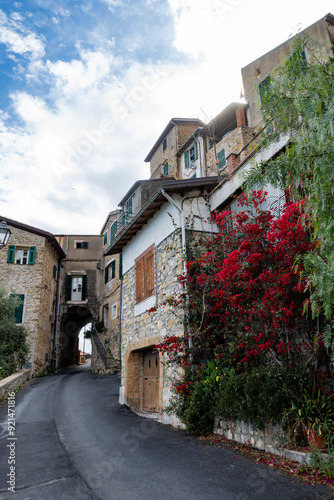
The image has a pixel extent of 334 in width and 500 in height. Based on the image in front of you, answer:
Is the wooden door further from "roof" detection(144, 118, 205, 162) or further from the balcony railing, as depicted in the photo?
"roof" detection(144, 118, 205, 162)

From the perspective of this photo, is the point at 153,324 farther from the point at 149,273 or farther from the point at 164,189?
the point at 164,189

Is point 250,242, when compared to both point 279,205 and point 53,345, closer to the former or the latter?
point 279,205

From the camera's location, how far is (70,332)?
92.6 feet

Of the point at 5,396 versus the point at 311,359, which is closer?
the point at 311,359

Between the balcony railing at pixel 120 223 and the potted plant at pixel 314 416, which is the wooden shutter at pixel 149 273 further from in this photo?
the balcony railing at pixel 120 223

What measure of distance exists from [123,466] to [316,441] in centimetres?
262

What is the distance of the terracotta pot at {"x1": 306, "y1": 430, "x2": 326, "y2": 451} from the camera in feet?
14.8

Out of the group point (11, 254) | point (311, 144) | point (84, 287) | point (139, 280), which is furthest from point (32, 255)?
point (311, 144)

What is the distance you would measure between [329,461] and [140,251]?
7.52m

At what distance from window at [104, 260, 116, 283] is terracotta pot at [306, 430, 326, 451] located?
18.9 m

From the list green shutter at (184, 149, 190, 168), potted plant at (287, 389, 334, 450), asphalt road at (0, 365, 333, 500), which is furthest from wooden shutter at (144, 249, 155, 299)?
green shutter at (184, 149, 190, 168)

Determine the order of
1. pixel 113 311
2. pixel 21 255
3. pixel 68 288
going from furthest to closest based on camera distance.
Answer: pixel 68 288 < pixel 113 311 < pixel 21 255

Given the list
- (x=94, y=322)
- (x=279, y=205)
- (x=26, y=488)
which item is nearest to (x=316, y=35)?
(x=279, y=205)

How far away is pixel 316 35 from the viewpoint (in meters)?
14.7
